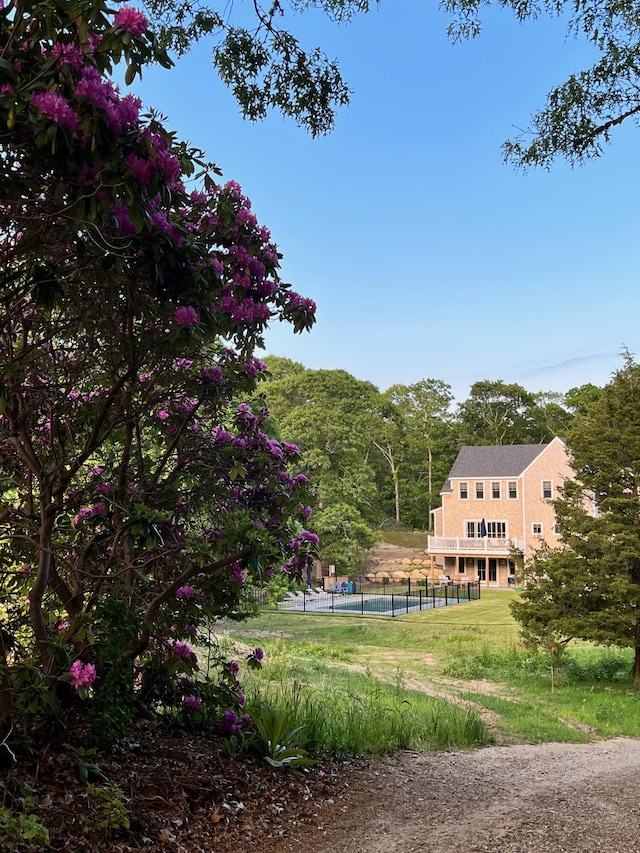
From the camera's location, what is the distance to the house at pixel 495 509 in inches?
1224

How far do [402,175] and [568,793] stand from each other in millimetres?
11106

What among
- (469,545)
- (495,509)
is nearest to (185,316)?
(469,545)

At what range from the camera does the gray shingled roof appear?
1265 inches

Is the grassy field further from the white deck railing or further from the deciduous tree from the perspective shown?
the white deck railing

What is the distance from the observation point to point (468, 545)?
31609mm

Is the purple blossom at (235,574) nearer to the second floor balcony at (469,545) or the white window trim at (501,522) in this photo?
the second floor balcony at (469,545)

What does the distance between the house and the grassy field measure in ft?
33.7

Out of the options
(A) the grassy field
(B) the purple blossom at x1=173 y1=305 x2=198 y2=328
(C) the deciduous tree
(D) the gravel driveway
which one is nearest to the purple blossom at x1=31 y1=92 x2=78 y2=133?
(B) the purple blossom at x1=173 y1=305 x2=198 y2=328

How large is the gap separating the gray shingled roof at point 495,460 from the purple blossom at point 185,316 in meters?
31.0

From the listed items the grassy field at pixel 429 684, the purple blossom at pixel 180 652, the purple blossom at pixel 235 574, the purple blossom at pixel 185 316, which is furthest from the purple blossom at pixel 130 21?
the grassy field at pixel 429 684

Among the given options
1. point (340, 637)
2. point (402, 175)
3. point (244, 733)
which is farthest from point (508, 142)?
point (340, 637)

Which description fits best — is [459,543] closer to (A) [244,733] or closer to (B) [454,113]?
(B) [454,113]

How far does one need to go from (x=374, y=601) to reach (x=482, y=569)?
31.8 feet

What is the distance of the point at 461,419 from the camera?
44.8 m
